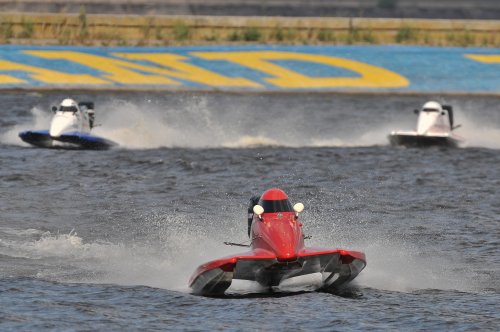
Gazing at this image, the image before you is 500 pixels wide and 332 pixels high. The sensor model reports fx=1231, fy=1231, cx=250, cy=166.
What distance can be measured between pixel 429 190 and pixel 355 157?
7.94 meters

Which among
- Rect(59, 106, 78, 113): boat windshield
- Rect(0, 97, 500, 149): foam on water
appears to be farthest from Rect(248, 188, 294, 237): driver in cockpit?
Rect(0, 97, 500, 149): foam on water

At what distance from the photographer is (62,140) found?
43.3 m

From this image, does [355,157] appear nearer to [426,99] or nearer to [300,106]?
[300,106]

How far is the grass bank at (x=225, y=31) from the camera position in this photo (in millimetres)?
65938

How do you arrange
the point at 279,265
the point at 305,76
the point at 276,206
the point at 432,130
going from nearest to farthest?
the point at 279,265, the point at 276,206, the point at 432,130, the point at 305,76

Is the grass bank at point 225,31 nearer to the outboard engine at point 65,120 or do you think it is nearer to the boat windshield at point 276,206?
the outboard engine at point 65,120

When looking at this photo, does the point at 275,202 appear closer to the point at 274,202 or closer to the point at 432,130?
the point at 274,202

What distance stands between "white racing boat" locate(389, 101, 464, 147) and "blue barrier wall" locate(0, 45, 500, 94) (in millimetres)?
16221

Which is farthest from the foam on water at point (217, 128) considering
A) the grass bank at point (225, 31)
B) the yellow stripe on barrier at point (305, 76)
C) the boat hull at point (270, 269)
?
the boat hull at point (270, 269)

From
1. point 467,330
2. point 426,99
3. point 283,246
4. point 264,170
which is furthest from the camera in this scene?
point 426,99

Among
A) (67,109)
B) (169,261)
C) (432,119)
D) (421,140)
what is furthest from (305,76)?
(169,261)

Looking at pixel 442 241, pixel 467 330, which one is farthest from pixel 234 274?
pixel 442 241

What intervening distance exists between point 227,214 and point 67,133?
44.1ft

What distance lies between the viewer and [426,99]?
210 ft
